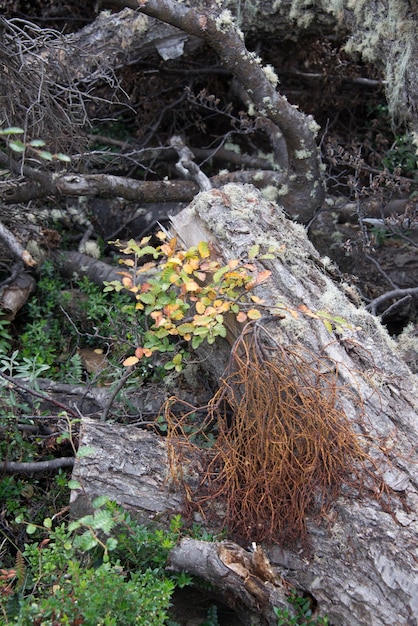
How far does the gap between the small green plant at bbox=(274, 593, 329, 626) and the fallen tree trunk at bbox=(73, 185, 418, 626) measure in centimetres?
5

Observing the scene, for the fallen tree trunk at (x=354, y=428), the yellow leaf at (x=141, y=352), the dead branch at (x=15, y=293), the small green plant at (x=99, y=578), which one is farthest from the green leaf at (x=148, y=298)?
the dead branch at (x=15, y=293)

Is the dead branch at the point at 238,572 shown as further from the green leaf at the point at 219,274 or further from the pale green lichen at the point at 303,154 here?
the pale green lichen at the point at 303,154

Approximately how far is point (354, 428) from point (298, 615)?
77 cm

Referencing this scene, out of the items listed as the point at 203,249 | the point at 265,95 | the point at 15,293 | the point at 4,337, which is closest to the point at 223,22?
the point at 265,95

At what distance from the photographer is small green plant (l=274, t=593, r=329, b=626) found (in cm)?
245

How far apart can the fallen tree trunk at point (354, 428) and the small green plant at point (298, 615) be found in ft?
0.15

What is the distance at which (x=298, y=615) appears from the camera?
99.0 inches

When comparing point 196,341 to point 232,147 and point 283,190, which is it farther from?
point 232,147

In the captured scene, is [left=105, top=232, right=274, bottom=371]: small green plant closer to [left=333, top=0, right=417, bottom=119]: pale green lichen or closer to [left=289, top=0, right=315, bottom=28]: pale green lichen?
[left=333, top=0, right=417, bottom=119]: pale green lichen

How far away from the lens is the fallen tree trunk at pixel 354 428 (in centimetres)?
248

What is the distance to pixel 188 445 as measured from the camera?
3.01 m

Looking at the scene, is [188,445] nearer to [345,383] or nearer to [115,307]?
[345,383]

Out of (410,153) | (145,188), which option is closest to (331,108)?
(410,153)

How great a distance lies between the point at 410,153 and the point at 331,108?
1.00 m
